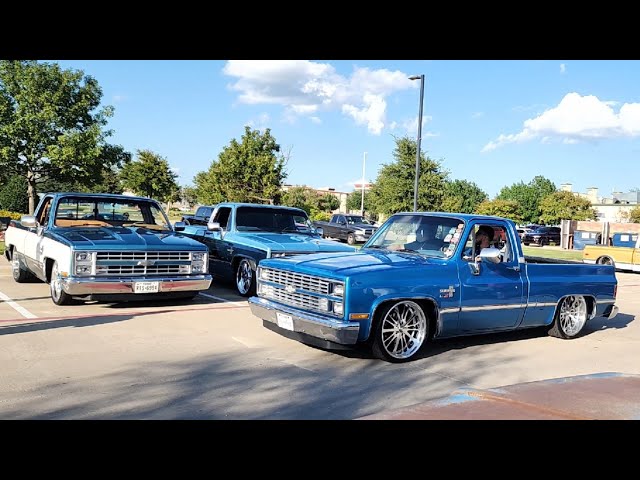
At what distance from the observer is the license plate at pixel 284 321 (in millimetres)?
6546

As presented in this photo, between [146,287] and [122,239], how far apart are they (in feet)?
2.86

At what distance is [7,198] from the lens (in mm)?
34281

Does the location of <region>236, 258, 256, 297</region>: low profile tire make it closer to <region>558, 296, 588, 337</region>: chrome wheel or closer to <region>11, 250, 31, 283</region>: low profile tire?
<region>11, 250, 31, 283</region>: low profile tire

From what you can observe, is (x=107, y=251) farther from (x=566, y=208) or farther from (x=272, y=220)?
(x=566, y=208)

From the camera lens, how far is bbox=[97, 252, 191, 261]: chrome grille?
27.9 feet

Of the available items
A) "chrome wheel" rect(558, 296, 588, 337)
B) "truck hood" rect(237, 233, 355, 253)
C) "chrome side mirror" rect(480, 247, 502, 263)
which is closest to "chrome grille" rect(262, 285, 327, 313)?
"chrome side mirror" rect(480, 247, 502, 263)

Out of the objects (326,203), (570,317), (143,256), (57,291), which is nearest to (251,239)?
(143,256)

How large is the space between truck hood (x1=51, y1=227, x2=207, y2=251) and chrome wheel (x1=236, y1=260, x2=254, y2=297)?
4.79ft

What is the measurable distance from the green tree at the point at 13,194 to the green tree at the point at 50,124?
384 inches

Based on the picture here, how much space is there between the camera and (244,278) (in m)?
10.9

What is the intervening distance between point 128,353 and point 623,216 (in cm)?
8882

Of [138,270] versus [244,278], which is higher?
[138,270]
